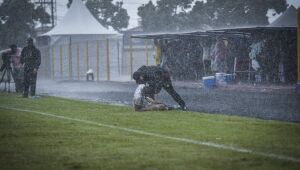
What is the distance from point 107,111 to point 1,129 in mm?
4335

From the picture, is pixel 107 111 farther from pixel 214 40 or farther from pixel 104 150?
pixel 214 40

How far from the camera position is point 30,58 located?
70.2 ft

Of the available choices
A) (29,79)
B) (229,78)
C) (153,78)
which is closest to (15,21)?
(229,78)

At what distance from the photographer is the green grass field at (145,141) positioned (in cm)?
761

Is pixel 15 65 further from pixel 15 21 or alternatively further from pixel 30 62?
pixel 15 21

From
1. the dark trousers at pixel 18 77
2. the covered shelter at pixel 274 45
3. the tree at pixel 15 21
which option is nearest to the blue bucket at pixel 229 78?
the covered shelter at pixel 274 45

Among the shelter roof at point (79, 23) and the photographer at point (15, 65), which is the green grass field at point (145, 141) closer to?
the photographer at point (15, 65)

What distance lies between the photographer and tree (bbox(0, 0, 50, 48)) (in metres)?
62.3

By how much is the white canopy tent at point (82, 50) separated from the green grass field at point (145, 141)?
2466cm

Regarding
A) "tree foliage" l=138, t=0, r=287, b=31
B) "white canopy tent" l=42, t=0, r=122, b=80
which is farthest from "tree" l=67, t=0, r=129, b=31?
"white canopy tent" l=42, t=0, r=122, b=80

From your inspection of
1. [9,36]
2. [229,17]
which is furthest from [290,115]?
[9,36]

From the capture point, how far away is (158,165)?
7406 mm

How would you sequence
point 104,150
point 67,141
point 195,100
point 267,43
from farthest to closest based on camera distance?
point 267,43 < point 195,100 < point 67,141 < point 104,150

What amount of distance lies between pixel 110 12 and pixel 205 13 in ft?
75.5
